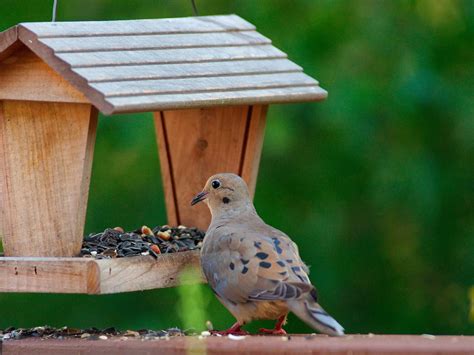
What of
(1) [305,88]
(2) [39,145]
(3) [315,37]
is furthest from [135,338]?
(3) [315,37]

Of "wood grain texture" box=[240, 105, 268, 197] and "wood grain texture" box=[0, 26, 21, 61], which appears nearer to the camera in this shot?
"wood grain texture" box=[0, 26, 21, 61]

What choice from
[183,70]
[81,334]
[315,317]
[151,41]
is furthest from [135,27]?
[315,317]

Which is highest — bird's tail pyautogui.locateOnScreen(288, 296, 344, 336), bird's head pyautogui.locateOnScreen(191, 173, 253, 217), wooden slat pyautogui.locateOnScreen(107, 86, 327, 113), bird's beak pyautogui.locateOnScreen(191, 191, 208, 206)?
wooden slat pyautogui.locateOnScreen(107, 86, 327, 113)

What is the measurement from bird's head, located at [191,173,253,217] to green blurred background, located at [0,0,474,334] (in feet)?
6.52

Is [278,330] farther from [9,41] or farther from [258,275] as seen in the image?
[9,41]

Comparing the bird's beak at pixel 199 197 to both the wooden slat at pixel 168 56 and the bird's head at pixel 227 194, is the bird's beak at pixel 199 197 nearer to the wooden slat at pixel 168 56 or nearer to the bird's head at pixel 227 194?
the bird's head at pixel 227 194

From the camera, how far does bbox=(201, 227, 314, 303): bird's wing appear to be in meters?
4.74

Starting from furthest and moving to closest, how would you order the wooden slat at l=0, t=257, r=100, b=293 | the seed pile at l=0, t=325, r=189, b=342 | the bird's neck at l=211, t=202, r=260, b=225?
the bird's neck at l=211, t=202, r=260, b=225 → the seed pile at l=0, t=325, r=189, b=342 → the wooden slat at l=0, t=257, r=100, b=293

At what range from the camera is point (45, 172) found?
485 centimetres

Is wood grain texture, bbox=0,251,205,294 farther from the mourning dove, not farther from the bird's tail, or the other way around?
the bird's tail

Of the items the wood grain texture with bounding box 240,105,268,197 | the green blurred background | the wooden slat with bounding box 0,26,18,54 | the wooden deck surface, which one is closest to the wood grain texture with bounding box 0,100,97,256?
the wooden slat with bounding box 0,26,18,54

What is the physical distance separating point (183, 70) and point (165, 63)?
76 millimetres

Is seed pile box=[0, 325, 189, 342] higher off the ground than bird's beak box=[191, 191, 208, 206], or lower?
lower

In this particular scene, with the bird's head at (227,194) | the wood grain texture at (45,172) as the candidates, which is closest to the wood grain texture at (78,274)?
the wood grain texture at (45,172)
